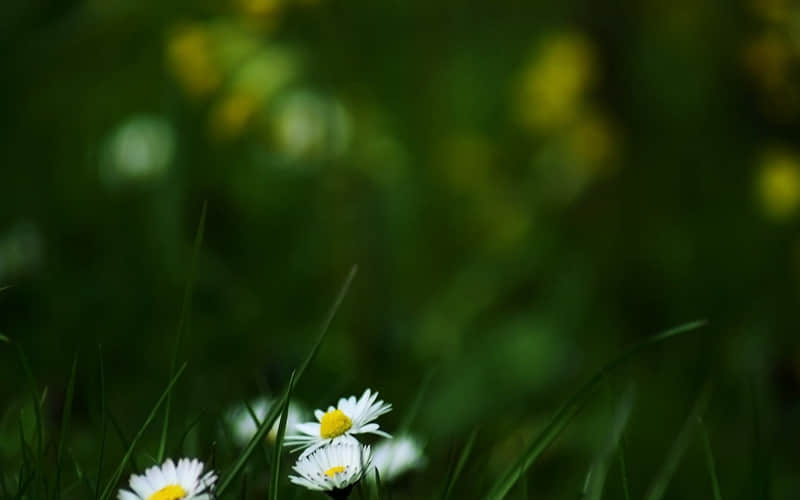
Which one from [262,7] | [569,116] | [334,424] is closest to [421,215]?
[569,116]

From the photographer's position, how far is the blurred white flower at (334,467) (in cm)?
59

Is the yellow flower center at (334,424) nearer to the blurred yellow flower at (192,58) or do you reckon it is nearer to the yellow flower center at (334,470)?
the yellow flower center at (334,470)

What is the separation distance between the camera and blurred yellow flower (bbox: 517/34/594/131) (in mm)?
2225

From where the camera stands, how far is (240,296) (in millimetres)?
1725

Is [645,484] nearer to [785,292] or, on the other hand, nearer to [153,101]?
[785,292]

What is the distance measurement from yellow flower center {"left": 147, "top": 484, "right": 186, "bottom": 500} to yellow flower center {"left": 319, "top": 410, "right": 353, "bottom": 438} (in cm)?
9

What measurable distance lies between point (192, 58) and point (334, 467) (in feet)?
4.82

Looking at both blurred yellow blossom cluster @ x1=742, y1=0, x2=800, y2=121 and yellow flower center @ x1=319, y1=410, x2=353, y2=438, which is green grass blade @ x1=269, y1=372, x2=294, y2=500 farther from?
blurred yellow blossom cluster @ x1=742, y1=0, x2=800, y2=121

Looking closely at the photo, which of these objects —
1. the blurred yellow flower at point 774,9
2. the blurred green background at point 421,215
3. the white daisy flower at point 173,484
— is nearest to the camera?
the white daisy flower at point 173,484

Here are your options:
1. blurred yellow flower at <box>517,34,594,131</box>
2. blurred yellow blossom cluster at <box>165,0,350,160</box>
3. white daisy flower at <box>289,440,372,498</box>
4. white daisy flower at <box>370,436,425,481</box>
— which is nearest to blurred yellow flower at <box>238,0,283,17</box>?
blurred yellow blossom cluster at <box>165,0,350,160</box>

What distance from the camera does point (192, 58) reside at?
1941 millimetres

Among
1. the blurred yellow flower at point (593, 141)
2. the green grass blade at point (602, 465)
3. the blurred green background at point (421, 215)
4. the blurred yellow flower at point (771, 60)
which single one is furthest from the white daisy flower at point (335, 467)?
the blurred yellow flower at point (593, 141)

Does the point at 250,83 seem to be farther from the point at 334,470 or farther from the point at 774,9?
the point at 334,470

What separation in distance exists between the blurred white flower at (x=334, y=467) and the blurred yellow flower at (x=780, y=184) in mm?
1566
